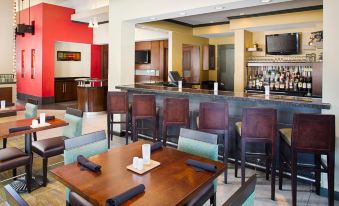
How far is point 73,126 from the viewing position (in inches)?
144

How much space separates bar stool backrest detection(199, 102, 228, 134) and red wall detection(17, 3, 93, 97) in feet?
27.3

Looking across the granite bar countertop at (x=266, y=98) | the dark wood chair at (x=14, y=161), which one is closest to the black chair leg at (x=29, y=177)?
the dark wood chair at (x=14, y=161)

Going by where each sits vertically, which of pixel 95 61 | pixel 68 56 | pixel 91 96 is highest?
pixel 68 56

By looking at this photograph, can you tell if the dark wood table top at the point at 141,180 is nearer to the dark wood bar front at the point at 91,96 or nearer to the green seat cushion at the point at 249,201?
the green seat cushion at the point at 249,201

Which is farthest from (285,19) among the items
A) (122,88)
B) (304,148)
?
(304,148)

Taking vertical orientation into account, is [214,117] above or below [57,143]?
above

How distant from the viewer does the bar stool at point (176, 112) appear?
412cm

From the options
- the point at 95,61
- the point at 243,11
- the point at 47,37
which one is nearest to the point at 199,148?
the point at 243,11

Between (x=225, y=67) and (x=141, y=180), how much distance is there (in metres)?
8.88

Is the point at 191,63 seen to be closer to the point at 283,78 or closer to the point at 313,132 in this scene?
the point at 283,78

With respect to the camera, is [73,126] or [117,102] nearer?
[73,126]

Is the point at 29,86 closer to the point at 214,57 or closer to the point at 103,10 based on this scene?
the point at 103,10

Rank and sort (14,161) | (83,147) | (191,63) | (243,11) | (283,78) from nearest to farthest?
(83,147)
(14,161)
(243,11)
(283,78)
(191,63)

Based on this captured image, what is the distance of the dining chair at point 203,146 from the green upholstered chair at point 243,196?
2.57ft
